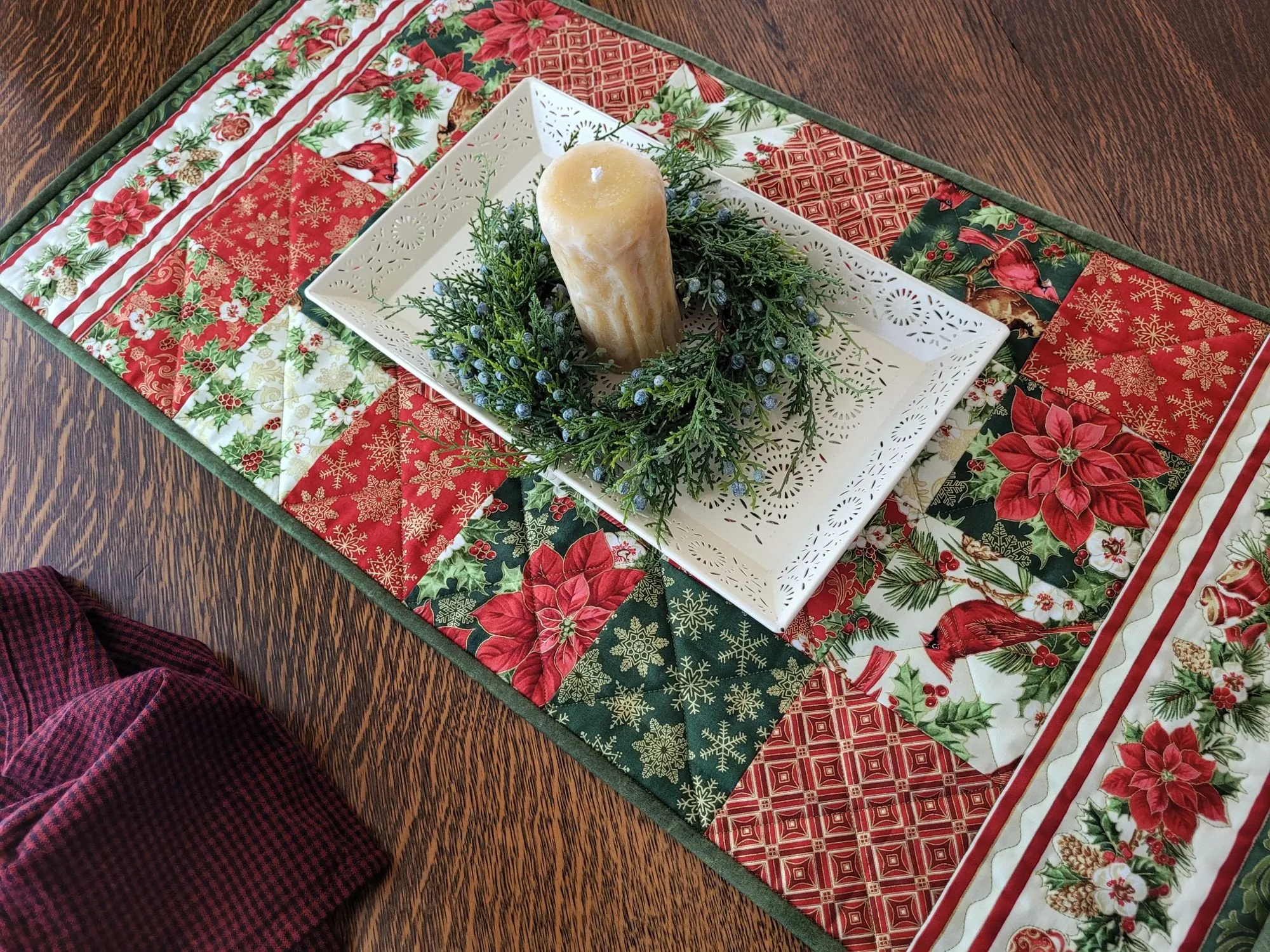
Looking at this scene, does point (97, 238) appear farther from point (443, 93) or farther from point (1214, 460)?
point (1214, 460)

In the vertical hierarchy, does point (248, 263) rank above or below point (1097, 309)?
below

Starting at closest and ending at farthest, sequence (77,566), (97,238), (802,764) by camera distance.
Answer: (802,764) → (77,566) → (97,238)

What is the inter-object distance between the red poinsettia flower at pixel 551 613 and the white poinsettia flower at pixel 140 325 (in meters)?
0.36

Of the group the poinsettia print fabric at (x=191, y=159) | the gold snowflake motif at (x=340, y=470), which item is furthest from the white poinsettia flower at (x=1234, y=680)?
the poinsettia print fabric at (x=191, y=159)

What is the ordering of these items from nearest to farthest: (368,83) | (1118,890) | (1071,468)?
(1118,890), (1071,468), (368,83)

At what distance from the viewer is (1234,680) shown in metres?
0.52

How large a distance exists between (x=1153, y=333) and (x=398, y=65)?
652 mm

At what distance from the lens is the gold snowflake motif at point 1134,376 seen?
60 centimetres

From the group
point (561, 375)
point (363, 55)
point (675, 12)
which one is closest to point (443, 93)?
point (363, 55)

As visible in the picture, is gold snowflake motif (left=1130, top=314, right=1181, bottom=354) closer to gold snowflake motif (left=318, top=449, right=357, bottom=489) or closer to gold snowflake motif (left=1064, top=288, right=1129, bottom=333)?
gold snowflake motif (left=1064, top=288, right=1129, bottom=333)

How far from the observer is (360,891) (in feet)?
1.77

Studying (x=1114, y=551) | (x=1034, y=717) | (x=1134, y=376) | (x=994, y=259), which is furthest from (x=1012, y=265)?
(x=1034, y=717)

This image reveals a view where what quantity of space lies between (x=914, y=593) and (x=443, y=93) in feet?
1.89

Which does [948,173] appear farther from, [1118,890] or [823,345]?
[1118,890]
